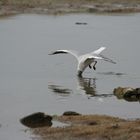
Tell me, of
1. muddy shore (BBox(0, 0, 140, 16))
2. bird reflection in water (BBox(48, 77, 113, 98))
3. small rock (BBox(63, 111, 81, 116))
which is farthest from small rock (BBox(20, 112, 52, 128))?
muddy shore (BBox(0, 0, 140, 16))

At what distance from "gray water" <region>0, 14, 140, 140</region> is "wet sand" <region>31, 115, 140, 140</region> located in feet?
1.66

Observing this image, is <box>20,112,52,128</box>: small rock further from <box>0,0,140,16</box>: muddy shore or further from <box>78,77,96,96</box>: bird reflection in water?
<box>0,0,140,16</box>: muddy shore

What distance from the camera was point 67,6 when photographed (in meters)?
50.7

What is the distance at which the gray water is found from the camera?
59.3 feet

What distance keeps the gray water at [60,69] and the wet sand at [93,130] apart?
0.51 metres

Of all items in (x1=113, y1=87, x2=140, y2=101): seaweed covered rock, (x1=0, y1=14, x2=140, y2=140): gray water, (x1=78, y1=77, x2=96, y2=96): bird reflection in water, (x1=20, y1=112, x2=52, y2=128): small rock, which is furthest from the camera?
(x1=78, y1=77, x2=96, y2=96): bird reflection in water

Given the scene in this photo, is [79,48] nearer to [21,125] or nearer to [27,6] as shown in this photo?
[21,125]

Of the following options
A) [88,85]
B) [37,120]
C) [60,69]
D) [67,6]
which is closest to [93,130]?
[37,120]

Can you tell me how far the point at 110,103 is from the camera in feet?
61.6

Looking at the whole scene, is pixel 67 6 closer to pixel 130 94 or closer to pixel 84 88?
pixel 84 88

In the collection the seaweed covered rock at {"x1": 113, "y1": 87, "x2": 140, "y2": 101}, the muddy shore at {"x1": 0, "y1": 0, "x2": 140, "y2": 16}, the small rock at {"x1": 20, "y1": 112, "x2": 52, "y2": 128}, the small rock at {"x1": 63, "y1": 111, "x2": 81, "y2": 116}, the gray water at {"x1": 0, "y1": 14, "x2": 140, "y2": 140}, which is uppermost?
the small rock at {"x1": 20, "y1": 112, "x2": 52, "y2": 128}

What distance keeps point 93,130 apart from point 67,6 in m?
36.4

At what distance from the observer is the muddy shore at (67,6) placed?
48.4m

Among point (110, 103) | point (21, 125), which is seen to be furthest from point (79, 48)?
point (21, 125)
